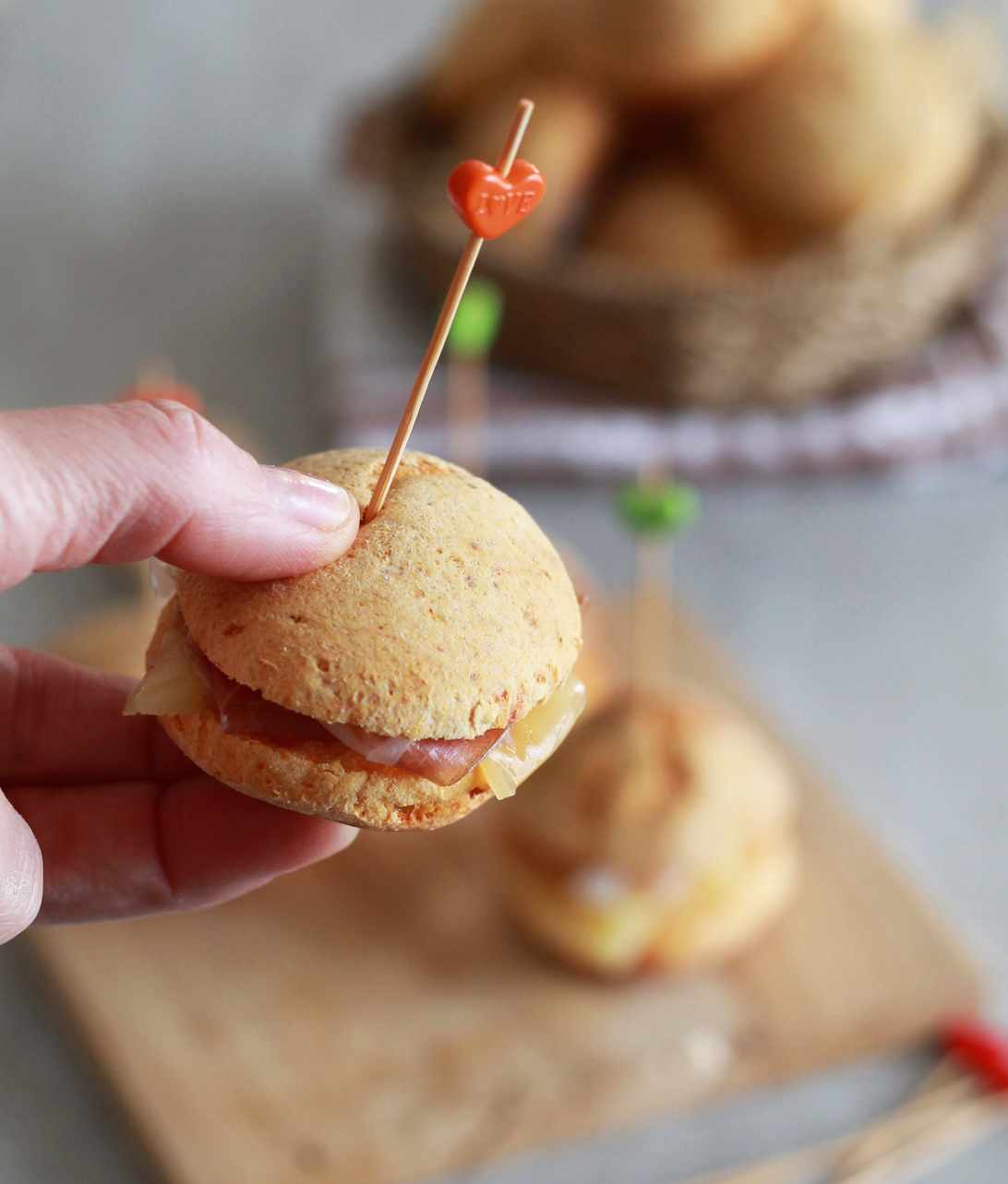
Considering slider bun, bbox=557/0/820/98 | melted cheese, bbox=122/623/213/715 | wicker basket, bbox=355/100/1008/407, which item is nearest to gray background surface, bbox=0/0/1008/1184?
wicker basket, bbox=355/100/1008/407

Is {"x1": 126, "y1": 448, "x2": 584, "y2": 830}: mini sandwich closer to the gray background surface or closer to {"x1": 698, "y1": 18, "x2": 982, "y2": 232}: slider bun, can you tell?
the gray background surface

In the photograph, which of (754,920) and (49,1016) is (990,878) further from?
(49,1016)

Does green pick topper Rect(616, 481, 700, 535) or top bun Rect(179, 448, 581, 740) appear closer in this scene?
top bun Rect(179, 448, 581, 740)

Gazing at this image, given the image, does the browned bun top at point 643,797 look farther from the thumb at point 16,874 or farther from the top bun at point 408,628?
the thumb at point 16,874

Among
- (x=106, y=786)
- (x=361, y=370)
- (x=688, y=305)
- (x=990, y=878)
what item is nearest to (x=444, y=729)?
(x=106, y=786)

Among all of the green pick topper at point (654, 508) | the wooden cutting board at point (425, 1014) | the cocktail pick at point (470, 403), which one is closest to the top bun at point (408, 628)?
the green pick topper at point (654, 508)

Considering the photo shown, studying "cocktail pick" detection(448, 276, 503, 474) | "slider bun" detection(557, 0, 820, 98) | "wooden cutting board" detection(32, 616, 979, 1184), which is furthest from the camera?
"cocktail pick" detection(448, 276, 503, 474)

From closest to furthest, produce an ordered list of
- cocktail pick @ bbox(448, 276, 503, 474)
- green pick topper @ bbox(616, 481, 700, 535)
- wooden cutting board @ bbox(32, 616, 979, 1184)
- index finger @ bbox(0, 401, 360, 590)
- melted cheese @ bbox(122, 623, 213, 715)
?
1. index finger @ bbox(0, 401, 360, 590)
2. melted cheese @ bbox(122, 623, 213, 715)
3. wooden cutting board @ bbox(32, 616, 979, 1184)
4. green pick topper @ bbox(616, 481, 700, 535)
5. cocktail pick @ bbox(448, 276, 503, 474)
